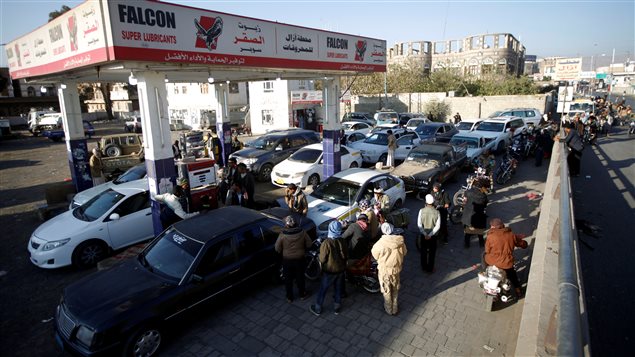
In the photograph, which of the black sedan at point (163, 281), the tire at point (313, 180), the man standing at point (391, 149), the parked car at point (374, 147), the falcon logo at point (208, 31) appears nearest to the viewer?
the black sedan at point (163, 281)

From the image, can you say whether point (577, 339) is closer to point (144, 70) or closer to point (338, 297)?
point (338, 297)

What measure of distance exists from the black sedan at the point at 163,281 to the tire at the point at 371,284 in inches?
68.9

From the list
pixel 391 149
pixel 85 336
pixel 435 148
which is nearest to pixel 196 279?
pixel 85 336

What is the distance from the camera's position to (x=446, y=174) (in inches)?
514

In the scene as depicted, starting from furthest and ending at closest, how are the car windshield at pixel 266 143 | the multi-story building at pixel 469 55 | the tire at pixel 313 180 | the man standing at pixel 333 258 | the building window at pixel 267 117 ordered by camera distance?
the multi-story building at pixel 469 55
the building window at pixel 267 117
the car windshield at pixel 266 143
the tire at pixel 313 180
the man standing at pixel 333 258

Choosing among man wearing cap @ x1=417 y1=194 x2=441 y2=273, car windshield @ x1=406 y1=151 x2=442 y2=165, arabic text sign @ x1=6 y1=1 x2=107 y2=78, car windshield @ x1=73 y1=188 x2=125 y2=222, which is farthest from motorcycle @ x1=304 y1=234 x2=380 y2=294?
car windshield @ x1=406 y1=151 x2=442 y2=165

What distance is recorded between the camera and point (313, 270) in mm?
7430

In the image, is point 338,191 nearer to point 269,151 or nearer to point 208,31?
point 208,31

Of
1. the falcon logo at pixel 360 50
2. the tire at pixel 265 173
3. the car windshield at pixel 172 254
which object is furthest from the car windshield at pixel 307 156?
the car windshield at pixel 172 254

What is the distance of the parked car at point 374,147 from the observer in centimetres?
1736

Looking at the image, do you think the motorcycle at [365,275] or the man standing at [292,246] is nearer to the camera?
the man standing at [292,246]

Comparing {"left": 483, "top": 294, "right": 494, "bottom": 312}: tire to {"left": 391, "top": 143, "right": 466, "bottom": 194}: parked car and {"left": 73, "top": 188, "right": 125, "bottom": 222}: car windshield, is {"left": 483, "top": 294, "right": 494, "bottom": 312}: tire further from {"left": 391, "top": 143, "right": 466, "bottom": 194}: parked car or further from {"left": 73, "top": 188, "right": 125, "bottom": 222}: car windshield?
{"left": 73, "top": 188, "right": 125, "bottom": 222}: car windshield

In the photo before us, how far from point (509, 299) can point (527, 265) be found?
69.5 inches

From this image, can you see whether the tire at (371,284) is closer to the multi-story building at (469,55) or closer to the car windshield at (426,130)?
the car windshield at (426,130)
